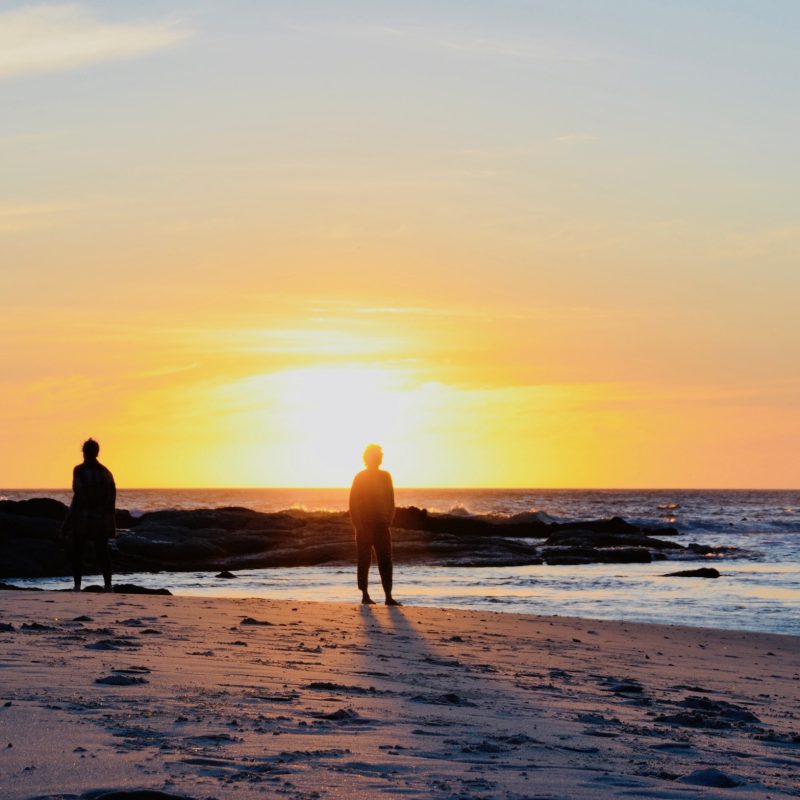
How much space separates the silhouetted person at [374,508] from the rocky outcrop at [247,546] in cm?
1185

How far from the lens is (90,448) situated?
16.5m

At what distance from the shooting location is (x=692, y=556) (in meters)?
40.6

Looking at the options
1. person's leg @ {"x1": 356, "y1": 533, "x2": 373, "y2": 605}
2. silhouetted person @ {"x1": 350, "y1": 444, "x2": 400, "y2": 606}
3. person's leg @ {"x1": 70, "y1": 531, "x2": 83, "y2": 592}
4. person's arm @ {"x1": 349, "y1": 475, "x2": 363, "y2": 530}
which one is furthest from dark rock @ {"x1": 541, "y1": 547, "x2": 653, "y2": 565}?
person's leg @ {"x1": 70, "y1": 531, "x2": 83, "y2": 592}

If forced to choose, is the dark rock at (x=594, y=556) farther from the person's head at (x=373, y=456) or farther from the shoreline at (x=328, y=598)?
the person's head at (x=373, y=456)

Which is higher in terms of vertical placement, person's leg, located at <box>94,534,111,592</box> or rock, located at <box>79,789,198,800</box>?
person's leg, located at <box>94,534,111,592</box>

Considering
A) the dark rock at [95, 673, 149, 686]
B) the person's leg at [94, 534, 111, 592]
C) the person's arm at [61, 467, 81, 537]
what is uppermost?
the person's arm at [61, 467, 81, 537]

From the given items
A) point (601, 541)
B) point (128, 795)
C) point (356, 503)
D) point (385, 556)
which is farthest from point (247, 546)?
point (128, 795)

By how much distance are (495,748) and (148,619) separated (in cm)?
653

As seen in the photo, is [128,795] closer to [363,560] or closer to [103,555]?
[363,560]

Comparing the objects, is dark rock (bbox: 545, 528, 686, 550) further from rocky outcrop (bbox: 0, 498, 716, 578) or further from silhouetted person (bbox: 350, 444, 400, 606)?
silhouetted person (bbox: 350, 444, 400, 606)

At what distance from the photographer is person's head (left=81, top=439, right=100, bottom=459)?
54.1ft

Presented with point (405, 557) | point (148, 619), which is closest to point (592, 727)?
point (148, 619)

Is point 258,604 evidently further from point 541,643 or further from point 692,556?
point 692,556

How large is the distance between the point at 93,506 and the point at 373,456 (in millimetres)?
4045
